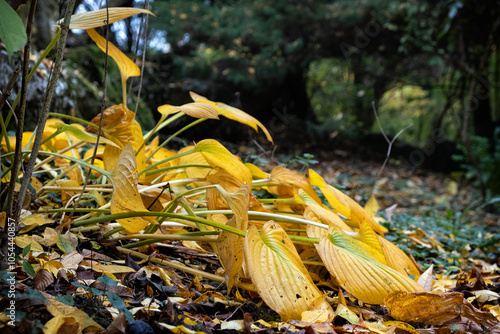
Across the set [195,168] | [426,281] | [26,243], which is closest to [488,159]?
[426,281]

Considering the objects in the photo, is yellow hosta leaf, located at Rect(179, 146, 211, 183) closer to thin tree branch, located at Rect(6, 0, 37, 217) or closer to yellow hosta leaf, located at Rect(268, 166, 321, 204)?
yellow hosta leaf, located at Rect(268, 166, 321, 204)

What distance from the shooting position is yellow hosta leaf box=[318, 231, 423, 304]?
33.1 inches

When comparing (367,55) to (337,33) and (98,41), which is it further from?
(98,41)

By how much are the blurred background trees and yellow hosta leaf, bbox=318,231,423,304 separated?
305 centimetres

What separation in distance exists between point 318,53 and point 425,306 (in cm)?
524

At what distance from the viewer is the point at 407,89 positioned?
35.5 feet

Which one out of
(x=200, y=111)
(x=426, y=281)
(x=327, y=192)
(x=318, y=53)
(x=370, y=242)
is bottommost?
(x=426, y=281)

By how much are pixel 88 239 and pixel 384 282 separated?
77cm

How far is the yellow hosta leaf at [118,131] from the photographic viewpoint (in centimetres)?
107

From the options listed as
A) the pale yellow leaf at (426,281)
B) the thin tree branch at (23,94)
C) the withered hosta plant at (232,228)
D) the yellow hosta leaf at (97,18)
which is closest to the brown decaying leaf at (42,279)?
the withered hosta plant at (232,228)

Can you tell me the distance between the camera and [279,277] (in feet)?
2.55

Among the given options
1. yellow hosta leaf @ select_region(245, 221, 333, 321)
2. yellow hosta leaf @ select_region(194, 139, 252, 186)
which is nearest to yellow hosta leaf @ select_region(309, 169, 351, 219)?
yellow hosta leaf @ select_region(194, 139, 252, 186)

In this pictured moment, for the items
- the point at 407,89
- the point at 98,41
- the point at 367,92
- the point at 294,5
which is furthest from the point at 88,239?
the point at 407,89

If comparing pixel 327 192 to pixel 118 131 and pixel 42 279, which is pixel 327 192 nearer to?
pixel 118 131
